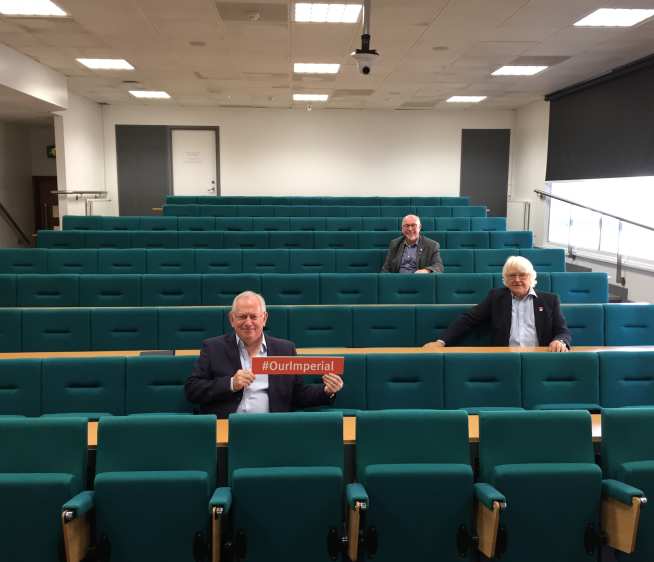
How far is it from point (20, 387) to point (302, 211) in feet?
22.5

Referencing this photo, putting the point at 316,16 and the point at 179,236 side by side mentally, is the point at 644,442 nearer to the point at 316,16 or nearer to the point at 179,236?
the point at 316,16

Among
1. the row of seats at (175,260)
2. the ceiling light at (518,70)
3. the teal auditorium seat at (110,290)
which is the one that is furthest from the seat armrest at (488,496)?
the ceiling light at (518,70)

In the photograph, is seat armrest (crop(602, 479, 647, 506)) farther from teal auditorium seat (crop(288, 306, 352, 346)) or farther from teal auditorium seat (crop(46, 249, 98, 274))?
teal auditorium seat (crop(46, 249, 98, 274))

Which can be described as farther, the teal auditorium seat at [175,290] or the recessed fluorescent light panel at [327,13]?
the recessed fluorescent light panel at [327,13]

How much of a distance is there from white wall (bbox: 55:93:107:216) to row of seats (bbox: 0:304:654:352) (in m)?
7.11

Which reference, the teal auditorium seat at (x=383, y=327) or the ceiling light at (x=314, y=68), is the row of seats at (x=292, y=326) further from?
the ceiling light at (x=314, y=68)

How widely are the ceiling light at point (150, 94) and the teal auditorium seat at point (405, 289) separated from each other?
7752 mm

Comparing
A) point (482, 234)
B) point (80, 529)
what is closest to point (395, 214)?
point (482, 234)

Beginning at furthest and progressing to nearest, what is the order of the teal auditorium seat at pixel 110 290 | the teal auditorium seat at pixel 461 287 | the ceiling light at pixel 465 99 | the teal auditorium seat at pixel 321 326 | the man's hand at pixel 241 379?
the ceiling light at pixel 465 99
the teal auditorium seat at pixel 461 287
the teal auditorium seat at pixel 110 290
the teal auditorium seat at pixel 321 326
the man's hand at pixel 241 379

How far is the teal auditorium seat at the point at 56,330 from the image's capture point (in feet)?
13.8

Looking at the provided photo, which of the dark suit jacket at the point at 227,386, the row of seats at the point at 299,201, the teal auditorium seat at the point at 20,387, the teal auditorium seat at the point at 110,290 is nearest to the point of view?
the dark suit jacket at the point at 227,386

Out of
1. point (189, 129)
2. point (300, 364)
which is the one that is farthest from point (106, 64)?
point (300, 364)

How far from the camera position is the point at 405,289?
210 inches

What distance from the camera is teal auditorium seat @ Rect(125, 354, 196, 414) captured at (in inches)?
125
